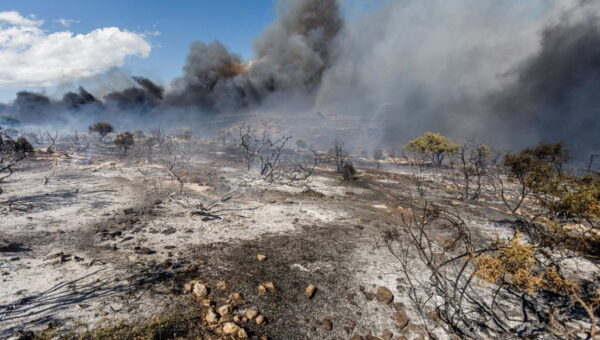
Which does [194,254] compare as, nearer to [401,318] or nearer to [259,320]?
[259,320]

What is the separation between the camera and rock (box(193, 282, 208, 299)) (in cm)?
694

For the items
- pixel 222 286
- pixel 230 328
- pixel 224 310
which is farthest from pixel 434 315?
pixel 222 286

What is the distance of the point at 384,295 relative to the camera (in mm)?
7586

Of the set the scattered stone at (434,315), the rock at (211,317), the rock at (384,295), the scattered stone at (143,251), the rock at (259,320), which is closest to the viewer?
the rock at (211,317)

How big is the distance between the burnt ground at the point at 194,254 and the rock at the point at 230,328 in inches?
14.2

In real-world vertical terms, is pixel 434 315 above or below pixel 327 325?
above

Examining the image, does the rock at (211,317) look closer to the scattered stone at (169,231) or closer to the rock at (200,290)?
the rock at (200,290)

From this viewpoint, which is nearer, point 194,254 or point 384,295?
point 384,295

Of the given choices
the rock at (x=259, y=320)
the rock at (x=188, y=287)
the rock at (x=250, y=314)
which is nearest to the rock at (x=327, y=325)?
the rock at (x=259, y=320)

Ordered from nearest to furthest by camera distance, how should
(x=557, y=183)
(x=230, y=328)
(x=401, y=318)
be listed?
(x=230, y=328) → (x=401, y=318) → (x=557, y=183)

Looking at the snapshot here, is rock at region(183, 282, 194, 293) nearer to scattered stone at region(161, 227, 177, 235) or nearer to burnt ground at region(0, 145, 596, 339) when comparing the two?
burnt ground at region(0, 145, 596, 339)

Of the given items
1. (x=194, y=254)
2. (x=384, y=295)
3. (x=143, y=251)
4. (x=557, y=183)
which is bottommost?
(x=143, y=251)

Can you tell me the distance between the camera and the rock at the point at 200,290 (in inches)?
273

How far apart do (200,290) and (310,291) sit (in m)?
3.03
